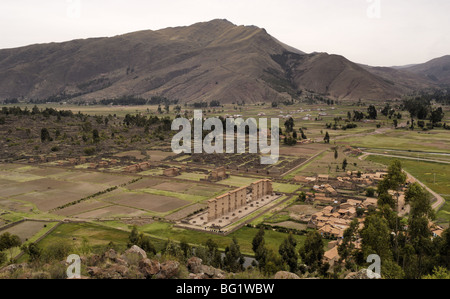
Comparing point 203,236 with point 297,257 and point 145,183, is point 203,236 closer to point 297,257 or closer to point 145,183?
point 297,257

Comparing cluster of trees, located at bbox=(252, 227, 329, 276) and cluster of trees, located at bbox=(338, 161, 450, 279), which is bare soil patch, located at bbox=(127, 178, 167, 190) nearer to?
cluster of trees, located at bbox=(252, 227, 329, 276)

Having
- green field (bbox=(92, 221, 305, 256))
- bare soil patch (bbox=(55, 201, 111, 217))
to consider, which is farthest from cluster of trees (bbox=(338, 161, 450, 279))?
bare soil patch (bbox=(55, 201, 111, 217))

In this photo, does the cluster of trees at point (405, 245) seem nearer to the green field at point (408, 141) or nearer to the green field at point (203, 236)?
the green field at point (203, 236)

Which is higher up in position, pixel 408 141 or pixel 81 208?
pixel 408 141

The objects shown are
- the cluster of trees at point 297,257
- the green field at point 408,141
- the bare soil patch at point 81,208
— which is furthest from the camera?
the green field at point 408,141

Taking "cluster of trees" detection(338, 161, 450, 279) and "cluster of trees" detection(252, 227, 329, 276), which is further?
"cluster of trees" detection(252, 227, 329, 276)

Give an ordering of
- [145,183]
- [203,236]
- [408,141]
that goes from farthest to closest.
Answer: [408,141]
[145,183]
[203,236]

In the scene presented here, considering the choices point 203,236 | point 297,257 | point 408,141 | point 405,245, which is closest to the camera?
point 405,245

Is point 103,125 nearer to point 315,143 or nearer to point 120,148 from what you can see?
point 120,148

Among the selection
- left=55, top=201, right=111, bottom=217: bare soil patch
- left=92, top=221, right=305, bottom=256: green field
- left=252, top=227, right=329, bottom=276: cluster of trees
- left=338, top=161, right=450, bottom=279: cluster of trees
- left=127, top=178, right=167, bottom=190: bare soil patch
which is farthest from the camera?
left=127, top=178, right=167, bottom=190: bare soil patch

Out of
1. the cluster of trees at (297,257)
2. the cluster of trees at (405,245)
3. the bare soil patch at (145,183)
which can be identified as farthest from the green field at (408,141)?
the cluster of trees at (297,257)

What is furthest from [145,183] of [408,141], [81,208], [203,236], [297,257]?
[408,141]
